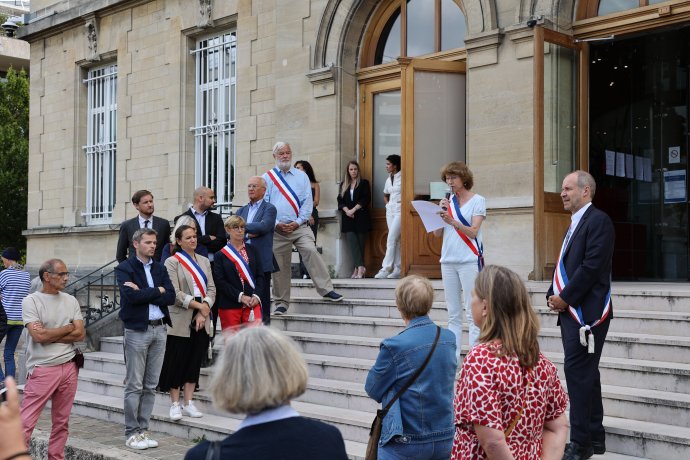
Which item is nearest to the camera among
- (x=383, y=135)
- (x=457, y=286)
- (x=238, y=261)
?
(x=457, y=286)

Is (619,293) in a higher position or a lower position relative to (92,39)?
lower

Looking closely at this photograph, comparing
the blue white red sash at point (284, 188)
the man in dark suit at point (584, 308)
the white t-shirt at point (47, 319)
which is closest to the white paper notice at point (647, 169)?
the blue white red sash at point (284, 188)

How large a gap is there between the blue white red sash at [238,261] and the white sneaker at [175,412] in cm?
139

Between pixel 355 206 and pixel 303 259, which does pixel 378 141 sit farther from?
pixel 303 259

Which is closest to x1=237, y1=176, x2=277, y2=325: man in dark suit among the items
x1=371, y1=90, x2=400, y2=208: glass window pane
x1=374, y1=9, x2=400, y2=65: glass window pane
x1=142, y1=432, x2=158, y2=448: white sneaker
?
x1=142, y1=432, x2=158, y2=448: white sneaker

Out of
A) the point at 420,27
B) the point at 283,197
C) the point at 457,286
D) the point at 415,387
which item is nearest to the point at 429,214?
the point at 457,286

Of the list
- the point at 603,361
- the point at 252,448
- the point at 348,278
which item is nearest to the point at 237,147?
the point at 348,278

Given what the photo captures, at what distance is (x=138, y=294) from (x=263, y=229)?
6.77ft

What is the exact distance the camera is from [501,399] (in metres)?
3.32

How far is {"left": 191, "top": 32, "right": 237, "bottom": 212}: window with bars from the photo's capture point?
48.9 ft

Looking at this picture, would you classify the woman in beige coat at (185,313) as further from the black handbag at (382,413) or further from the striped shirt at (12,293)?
the striped shirt at (12,293)

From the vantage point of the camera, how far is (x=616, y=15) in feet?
32.8

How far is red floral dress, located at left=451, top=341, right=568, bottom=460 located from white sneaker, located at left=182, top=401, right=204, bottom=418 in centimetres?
523

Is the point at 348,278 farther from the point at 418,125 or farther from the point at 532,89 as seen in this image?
the point at 532,89
